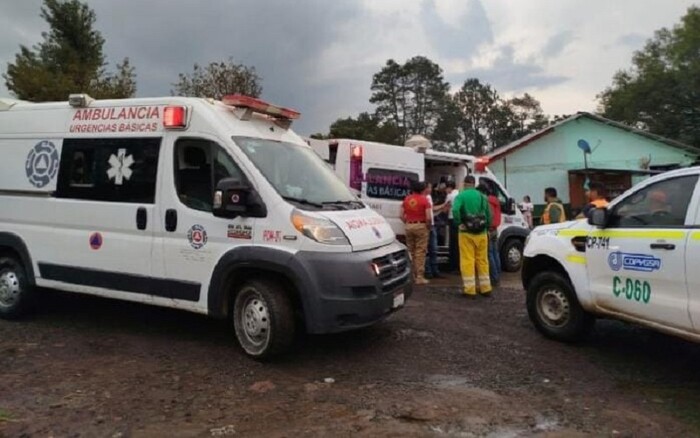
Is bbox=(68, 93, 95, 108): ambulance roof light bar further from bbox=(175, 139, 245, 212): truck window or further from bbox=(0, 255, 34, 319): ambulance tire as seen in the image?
bbox=(0, 255, 34, 319): ambulance tire

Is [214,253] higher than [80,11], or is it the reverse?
[80,11]

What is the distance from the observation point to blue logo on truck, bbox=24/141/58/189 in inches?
242

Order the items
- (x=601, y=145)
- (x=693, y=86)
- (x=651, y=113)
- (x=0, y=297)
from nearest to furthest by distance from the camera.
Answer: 1. (x=0, y=297)
2. (x=601, y=145)
3. (x=693, y=86)
4. (x=651, y=113)

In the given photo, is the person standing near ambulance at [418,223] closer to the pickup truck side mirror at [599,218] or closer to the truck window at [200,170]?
the pickup truck side mirror at [599,218]

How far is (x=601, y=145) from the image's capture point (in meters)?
25.4

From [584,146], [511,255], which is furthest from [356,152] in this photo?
[584,146]

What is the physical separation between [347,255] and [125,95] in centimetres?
2137

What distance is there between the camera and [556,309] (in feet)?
19.3

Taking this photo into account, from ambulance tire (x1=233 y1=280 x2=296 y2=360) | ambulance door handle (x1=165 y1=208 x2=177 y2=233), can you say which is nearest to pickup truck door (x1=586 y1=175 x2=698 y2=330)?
ambulance tire (x1=233 y1=280 x2=296 y2=360)

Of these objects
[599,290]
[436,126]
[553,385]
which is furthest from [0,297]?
[436,126]

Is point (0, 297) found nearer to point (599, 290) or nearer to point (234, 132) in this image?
point (234, 132)

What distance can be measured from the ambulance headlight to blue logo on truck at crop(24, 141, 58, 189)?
3.11 metres

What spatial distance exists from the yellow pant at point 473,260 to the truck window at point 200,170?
420 centimetres

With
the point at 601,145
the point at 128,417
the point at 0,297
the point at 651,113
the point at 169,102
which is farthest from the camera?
the point at 651,113
